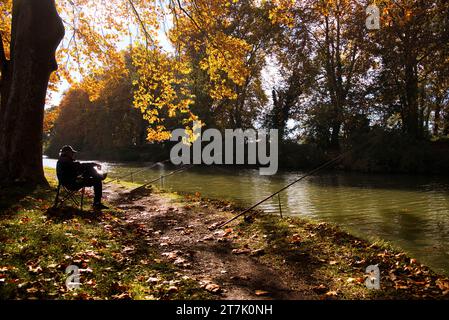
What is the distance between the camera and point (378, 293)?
189 inches

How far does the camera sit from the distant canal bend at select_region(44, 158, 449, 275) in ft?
27.8

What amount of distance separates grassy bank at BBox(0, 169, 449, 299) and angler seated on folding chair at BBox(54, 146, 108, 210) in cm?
58

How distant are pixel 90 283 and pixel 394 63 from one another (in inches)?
1070

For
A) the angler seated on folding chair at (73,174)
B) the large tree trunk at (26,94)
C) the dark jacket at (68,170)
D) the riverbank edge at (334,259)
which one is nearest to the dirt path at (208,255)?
the riverbank edge at (334,259)

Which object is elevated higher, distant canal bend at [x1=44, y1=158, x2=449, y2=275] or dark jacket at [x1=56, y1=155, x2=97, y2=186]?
dark jacket at [x1=56, y1=155, x2=97, y2=186]

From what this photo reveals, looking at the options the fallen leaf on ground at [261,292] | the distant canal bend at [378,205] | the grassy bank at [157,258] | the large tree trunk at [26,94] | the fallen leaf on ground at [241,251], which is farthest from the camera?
the large tree trunk at [26,94]

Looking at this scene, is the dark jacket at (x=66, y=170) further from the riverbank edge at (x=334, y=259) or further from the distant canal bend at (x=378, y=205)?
the distant canal bend at (x=378, y=205)

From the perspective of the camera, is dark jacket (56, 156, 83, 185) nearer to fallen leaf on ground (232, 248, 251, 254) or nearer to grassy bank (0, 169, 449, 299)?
grassy bank (0, 169, 449, 299)

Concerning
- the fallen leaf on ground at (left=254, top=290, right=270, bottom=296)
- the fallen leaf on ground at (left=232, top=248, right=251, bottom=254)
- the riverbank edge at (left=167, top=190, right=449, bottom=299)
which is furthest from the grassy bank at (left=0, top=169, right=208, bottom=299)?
the riverbank edge at (left=167, top=190, right=449, bottom=299)

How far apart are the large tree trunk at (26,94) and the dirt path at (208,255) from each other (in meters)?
3.13

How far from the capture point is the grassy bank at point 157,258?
4.70 metres

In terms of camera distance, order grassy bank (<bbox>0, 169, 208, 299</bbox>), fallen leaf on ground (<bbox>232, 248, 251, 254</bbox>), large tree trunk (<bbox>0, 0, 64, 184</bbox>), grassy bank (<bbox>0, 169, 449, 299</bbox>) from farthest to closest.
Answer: large tree trunk (<bbox>0, 0, 64, 184</bbox>), fallen leaf on ground (<bbox>232, 248, 251, 254</bbox>), grassy bank (<bbox>0, 169, 449, 299</bbox>), grassy bank (<bbox>0, 169, 208, 299</bbox>)

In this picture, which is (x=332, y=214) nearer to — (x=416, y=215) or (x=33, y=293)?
(x=416, y=215)

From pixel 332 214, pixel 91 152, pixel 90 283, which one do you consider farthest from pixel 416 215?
pixel 91 152
